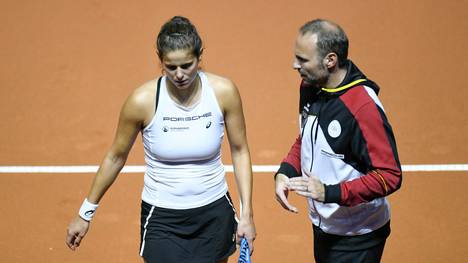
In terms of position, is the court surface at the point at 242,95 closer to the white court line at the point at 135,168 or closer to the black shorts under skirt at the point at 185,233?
the white court line at the point at 135,168

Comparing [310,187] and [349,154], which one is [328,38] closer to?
[349,154]

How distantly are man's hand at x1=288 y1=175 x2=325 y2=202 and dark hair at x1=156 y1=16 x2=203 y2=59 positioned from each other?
98 centimetres

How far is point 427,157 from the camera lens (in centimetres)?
794

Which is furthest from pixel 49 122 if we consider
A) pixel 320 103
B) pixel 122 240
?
pixel 320 103

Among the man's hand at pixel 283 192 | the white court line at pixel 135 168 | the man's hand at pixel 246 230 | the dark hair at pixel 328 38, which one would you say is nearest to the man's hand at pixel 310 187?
the man's hand at pixel 283 192

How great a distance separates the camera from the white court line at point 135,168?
25.5ft

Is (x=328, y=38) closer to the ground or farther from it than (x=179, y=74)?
farther from it

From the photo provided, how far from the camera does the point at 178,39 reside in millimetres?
4492

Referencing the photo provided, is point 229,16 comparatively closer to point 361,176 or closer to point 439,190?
→ point 439,190

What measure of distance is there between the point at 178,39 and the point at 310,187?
3.85ft

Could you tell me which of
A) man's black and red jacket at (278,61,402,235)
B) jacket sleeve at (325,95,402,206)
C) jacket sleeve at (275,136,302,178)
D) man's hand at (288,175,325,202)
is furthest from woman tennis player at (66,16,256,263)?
jacket sleeve at (325,95,402,206)

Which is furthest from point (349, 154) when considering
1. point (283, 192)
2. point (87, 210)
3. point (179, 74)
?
point (87, 210)

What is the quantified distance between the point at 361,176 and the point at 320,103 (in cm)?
52

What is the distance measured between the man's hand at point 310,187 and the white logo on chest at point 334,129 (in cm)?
28
